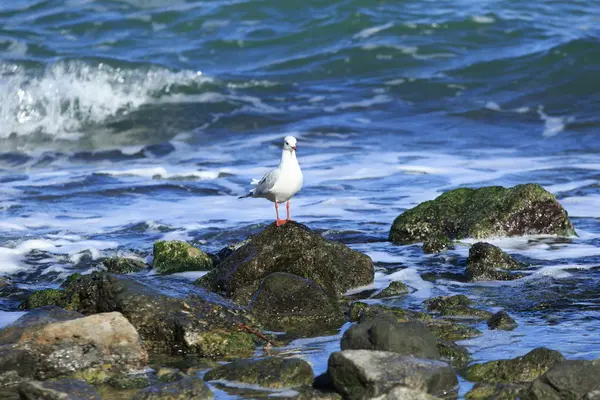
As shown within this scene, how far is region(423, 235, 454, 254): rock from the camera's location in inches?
319

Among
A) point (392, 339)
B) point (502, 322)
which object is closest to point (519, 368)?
point (392, 339)

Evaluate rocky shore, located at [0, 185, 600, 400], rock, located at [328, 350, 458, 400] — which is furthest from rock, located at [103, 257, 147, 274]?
rock, located at [328, 350, 458, 400]

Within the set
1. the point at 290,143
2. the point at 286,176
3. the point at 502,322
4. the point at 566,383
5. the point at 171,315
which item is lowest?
the point at 502,322

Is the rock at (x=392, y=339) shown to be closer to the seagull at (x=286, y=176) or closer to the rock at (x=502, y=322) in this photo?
the rock at (x=502, y=322)

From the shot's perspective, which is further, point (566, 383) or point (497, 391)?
point (497, 391)

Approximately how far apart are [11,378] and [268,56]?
52.3ft

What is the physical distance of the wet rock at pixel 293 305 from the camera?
6137mm

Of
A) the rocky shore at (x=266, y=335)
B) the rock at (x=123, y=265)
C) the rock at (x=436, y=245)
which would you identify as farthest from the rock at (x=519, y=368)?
the rock at (x=123, y=265)

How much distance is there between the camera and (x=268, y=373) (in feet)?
15.8

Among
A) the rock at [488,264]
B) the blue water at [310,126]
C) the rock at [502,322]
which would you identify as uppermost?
the blue water at [310,126]

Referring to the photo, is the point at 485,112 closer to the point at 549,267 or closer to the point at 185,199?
the point at 185,199

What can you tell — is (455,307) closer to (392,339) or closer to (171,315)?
(392,339)

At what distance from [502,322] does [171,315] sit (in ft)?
6.85

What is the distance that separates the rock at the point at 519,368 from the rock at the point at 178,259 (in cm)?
337
